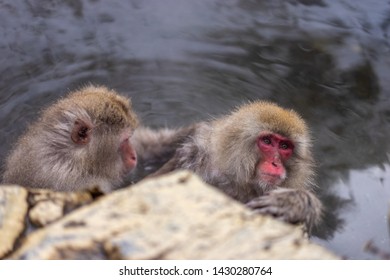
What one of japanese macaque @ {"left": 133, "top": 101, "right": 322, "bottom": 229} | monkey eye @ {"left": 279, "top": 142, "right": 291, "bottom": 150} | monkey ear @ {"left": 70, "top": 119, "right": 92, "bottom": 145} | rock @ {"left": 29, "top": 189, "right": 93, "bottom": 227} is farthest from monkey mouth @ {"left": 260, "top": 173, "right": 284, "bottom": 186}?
rock @ {"left": 29, "top": 189, "right": 93, "bottom": 227}

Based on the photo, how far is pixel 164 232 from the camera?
332cm

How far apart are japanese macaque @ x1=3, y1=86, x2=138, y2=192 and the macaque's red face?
3.61 ft

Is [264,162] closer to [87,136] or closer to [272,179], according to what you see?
[272,179]

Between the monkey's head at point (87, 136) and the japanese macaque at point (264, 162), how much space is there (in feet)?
2.55

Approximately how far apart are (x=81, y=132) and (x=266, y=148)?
1435mm

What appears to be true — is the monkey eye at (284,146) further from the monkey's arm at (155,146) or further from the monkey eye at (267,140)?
the monkey's arm at (155,146)

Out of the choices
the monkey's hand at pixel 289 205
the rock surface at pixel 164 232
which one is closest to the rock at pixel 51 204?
the rock surface at pixel 164 232

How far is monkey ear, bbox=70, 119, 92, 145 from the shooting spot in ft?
15.8

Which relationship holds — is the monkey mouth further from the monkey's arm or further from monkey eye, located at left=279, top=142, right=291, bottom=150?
the monkey's arm

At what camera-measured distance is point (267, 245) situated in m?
3.31

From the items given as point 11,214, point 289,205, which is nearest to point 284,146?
point 289,205

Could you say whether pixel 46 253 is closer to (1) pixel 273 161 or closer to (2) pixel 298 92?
(1) pixel 273 161

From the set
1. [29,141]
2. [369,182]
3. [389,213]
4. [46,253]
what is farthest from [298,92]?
[46,253]
